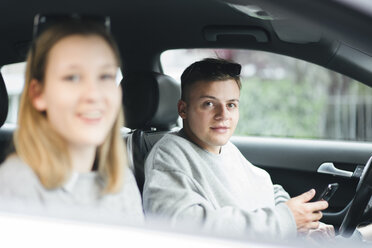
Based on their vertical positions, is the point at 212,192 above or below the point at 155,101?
below

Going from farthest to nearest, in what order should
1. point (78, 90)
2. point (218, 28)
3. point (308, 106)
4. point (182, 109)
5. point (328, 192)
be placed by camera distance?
1. point (308, 106)
2. point (328, 192)
3. point (218, 28)
4. point (182, 109)
5. point (78, 90)

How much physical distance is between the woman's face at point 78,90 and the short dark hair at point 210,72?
0.61m

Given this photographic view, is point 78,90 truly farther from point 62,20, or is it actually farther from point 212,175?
point 212,175

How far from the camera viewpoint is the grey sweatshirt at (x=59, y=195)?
1.19 meters

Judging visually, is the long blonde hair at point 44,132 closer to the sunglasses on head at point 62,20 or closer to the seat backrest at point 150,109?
the sunglasses on head at point 62,20

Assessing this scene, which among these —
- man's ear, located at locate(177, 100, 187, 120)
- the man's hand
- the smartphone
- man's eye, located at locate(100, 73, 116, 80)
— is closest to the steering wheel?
the smartphone

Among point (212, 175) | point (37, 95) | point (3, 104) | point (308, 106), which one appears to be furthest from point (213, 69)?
point (308, 106)

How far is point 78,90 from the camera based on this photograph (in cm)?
112

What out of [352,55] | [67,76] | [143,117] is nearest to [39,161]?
[67,76]

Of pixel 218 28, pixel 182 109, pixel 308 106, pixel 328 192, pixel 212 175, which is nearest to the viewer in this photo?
pixel 212 175

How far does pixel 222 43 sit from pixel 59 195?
122 cm

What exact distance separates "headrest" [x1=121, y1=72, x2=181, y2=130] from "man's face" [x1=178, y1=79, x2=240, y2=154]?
0.60 ft

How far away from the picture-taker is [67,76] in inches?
44.4

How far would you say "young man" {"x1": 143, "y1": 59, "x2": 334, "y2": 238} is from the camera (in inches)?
56.1
